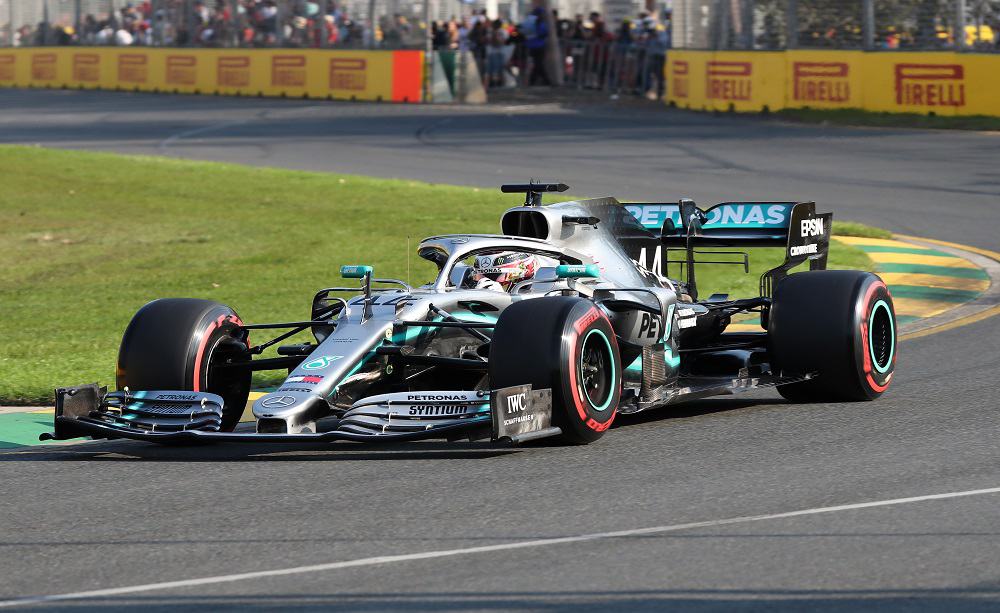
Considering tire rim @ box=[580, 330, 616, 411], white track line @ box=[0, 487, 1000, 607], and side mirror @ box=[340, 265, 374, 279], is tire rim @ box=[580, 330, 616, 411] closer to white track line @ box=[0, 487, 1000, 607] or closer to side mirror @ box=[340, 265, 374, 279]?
side mirror @ box=[340, 265, 374, 279]

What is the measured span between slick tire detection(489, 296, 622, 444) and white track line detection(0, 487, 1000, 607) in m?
1.68

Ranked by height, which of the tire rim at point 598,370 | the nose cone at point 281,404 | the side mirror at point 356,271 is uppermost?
the side mirror at point 356,271

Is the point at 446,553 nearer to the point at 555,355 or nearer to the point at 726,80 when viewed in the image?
the point at 555,355

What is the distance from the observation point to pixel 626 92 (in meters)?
→ 38.3

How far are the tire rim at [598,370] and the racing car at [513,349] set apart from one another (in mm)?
11

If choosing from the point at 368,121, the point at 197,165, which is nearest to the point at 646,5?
the point at 368,121

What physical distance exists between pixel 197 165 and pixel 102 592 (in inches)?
864

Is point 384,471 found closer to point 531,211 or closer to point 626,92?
point 531,211

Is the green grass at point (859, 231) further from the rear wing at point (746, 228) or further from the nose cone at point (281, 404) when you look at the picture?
the nose cone at point (281, 404)

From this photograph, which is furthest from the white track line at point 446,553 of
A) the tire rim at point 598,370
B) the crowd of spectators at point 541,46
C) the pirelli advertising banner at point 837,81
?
the crowd of spectators at point 541,46

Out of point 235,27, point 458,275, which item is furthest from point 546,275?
point 235,27

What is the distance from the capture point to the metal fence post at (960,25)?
2753cm

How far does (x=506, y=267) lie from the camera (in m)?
9.66

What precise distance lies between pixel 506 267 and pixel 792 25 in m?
22.5
